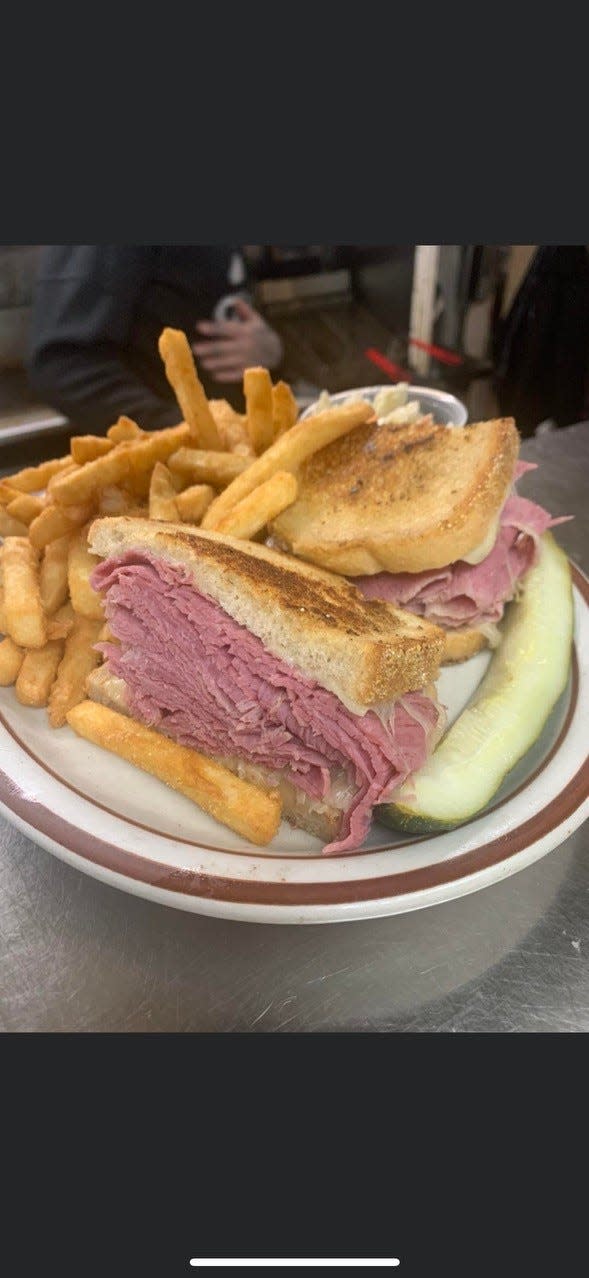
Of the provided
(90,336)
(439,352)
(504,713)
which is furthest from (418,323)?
(504,713)

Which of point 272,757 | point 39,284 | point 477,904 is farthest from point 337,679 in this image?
point 39,284

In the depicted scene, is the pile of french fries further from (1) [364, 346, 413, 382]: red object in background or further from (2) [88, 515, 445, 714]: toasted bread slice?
(1) [364, 346, 413, 382]: red object in background

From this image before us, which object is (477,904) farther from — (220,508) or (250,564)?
(220,508)

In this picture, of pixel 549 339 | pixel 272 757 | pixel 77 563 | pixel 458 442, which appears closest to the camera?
pixel 272 757

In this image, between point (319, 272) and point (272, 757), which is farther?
point (319, 272)

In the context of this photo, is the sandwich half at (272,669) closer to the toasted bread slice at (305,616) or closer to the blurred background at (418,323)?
the toasted bread slice at (305,616)
